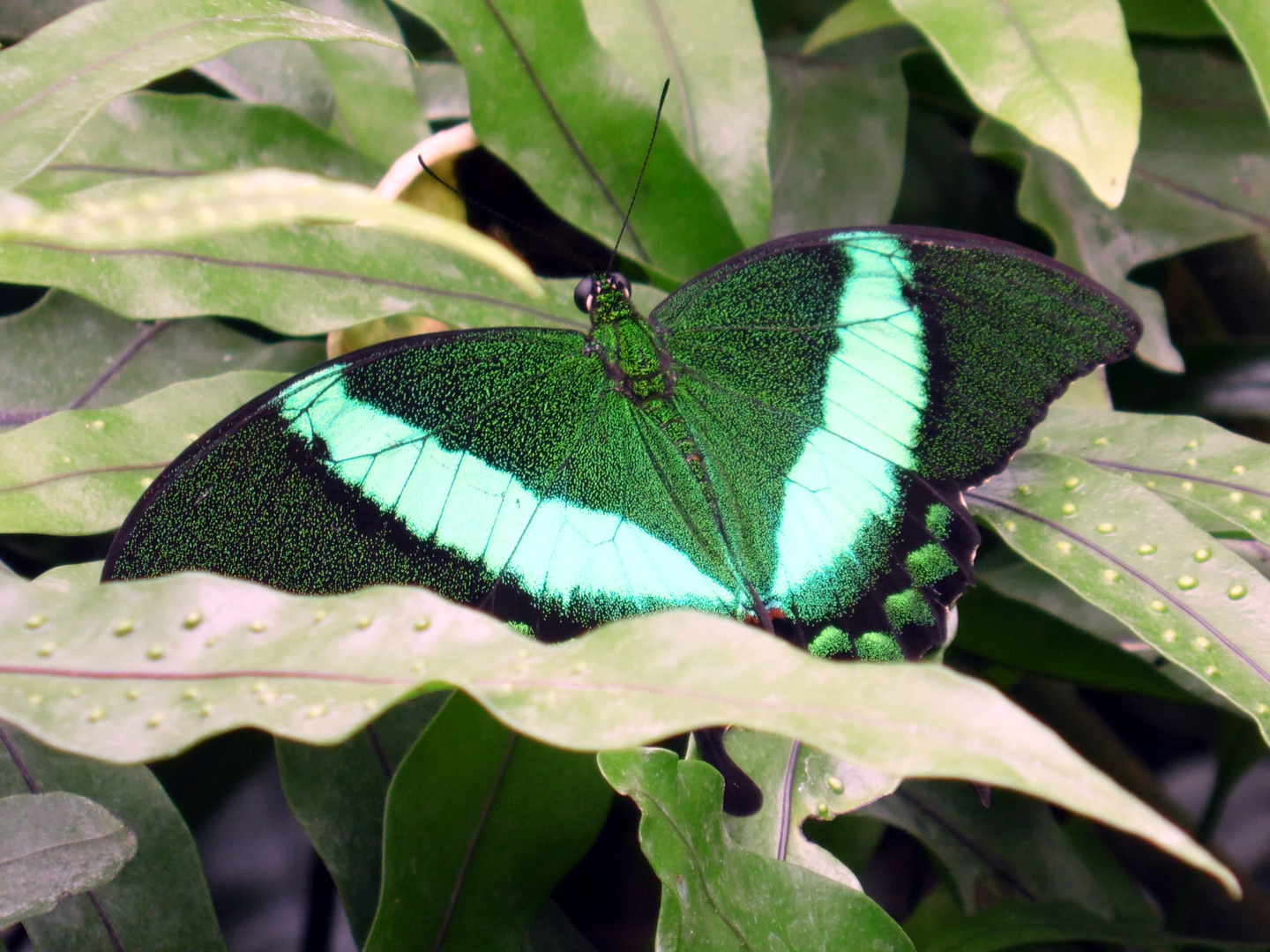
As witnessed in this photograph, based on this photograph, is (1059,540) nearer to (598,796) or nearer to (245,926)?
(598,796)

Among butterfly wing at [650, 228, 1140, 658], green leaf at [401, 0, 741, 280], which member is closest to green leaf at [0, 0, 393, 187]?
green leaf at [401, 0, 741, 280]

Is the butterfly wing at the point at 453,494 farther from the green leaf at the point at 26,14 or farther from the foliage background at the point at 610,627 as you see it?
the green leaf at the point at 26,14

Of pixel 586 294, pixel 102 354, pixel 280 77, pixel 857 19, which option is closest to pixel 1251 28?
pixel 857 19

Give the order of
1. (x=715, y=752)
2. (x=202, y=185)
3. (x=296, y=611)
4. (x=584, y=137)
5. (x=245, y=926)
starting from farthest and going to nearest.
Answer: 1. (x=245, y=926)
2. (x=584, y=137)
3. (x=715, y=752)
4. (x=296, y=611)
5. (x=202, y=185)

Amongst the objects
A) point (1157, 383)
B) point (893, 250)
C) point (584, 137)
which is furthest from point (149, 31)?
point (1157, 383)

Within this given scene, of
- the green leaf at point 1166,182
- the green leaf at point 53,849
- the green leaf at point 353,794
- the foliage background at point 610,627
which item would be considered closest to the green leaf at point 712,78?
the foliage background at point 610,627

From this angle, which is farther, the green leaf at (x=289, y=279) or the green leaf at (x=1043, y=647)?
the green leaf at (x=1043, y=647)
